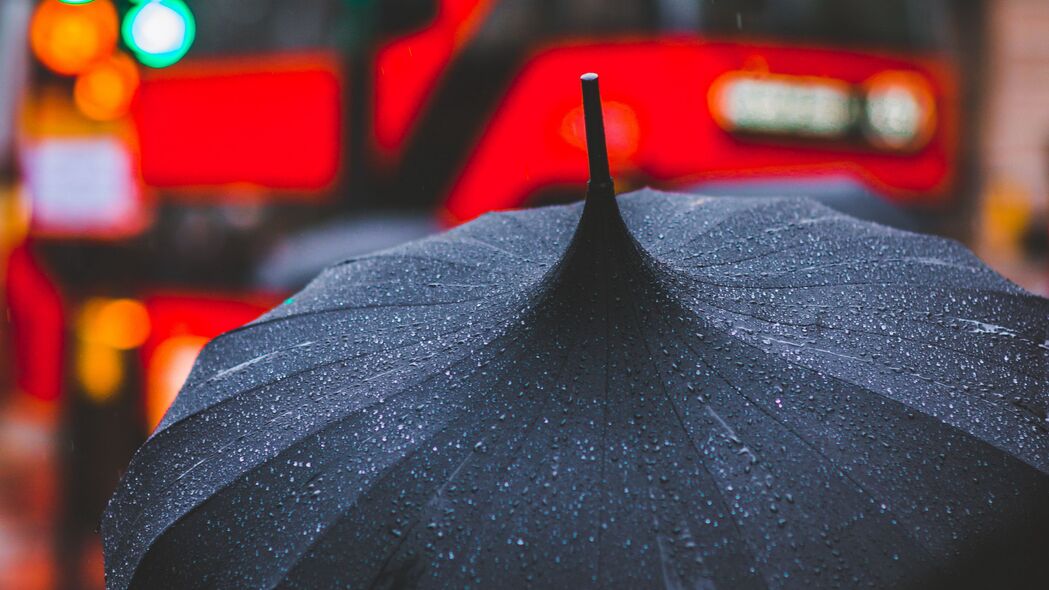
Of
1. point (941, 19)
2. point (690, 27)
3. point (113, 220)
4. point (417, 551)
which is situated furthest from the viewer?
point (941, 19)

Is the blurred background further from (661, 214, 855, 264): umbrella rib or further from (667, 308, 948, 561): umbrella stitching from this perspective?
(667, 308, 948, 561): umbrella stitching

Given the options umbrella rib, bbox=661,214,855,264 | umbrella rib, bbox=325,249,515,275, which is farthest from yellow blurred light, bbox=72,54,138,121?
umbrella rib, bbox=661,214,855,264

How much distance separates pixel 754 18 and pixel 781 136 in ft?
2.61

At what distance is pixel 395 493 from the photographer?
43.6 inches

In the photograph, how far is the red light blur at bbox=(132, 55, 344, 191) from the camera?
331 inches

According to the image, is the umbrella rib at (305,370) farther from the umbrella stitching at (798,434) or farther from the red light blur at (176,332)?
the red light blur at (176,332)

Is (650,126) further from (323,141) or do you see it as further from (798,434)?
(798,434)

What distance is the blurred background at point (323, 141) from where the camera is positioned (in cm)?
559

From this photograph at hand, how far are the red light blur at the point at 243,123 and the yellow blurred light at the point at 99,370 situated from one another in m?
2.70

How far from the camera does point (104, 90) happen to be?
574 centimetres

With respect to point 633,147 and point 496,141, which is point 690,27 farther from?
point 496,141

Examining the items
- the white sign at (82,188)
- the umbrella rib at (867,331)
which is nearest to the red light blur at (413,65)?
the white sign at (82,188)

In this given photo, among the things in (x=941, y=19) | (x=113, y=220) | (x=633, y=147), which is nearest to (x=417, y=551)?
(x=113, y=220)

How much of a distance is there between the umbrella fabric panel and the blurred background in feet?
6.53
